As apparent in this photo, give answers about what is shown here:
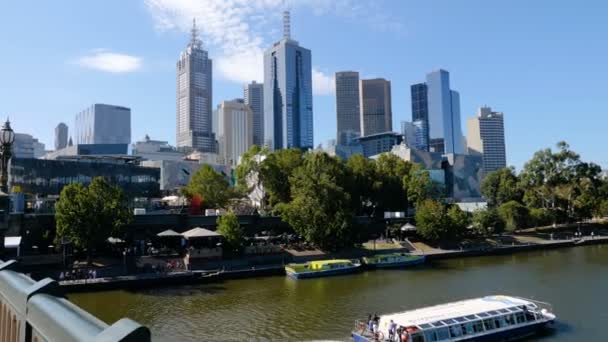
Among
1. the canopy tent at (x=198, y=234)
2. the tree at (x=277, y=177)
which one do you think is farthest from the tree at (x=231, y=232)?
the tree at (x=277, y=177)

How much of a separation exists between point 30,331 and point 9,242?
167 feet

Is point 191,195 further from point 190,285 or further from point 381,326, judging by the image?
point 381,326

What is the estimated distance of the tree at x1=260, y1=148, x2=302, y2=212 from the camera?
8581 centimetres

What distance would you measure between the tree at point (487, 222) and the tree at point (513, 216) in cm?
189

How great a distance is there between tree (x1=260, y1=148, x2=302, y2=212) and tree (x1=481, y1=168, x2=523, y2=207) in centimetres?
5445

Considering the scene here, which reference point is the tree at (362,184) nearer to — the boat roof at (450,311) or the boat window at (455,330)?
the boat roof at (450,311)

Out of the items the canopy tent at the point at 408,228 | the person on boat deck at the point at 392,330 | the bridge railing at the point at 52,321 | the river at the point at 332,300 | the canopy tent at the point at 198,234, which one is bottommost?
the river at the point at 332,300

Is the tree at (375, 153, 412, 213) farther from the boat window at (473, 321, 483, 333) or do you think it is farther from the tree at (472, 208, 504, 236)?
the boat window at (473, 321, 483, 333)

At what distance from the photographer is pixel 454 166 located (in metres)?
172

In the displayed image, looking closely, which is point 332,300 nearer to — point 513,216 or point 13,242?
point 13,242

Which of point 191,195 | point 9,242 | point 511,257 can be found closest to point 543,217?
point 511,257

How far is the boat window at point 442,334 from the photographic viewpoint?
2981 centimetres

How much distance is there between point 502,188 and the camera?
374ft

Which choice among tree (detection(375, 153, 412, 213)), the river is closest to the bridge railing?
the river
